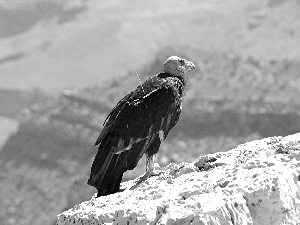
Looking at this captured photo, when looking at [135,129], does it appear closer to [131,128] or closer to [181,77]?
[131,128]

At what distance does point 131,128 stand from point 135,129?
0.10 m

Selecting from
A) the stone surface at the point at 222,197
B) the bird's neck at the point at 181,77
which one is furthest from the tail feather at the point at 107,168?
the bird's neck at the point at 181,77

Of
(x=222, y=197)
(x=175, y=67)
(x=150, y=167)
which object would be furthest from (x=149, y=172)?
(x=222, y=197)

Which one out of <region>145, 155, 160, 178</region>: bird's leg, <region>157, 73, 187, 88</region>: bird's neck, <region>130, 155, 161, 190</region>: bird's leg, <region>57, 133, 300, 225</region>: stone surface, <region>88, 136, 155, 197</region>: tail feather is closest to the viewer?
<region>57, 133, 300, 225</region>: stone surface

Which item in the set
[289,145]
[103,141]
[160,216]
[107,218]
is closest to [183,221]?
[160,216]

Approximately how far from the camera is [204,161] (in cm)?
1666

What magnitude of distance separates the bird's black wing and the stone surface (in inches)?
56.4

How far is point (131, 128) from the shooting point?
17656 mm

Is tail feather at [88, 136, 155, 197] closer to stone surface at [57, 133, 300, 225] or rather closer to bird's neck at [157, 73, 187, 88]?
stone surface at [57, 133, 300, 225]

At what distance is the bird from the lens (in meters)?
17.5

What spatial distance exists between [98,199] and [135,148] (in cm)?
180

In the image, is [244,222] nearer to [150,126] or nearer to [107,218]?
[107,218]

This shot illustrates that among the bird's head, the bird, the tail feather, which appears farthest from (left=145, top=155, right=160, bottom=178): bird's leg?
the bird's head

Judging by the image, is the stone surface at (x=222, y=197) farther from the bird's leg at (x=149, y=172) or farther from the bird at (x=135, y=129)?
the bird's leg at (x=149, y=172)
